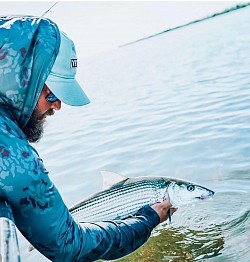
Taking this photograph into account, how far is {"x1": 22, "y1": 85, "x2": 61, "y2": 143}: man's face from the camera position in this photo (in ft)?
9.21

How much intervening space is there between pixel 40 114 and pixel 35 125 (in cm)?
9

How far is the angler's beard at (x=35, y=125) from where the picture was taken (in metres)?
2.85

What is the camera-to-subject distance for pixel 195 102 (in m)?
15.1

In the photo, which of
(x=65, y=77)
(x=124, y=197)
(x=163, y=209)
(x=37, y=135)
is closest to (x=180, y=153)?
(x=124, y=197)

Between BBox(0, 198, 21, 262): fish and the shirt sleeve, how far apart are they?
110mm

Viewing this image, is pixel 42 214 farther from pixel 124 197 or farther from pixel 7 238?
pixel 124 197

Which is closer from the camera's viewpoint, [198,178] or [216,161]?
[198,178]

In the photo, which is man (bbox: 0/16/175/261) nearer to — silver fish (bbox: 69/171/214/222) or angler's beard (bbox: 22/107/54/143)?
angler's beard (bbox: 22/107/54/143)

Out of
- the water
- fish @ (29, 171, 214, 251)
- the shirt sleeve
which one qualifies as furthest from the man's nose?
the water

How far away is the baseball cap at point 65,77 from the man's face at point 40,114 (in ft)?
0.18

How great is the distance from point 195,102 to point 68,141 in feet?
14.8

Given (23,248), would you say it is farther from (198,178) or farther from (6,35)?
(6,35)

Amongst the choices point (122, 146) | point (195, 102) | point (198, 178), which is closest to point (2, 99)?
point (198, 178)

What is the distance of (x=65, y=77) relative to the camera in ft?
9.48
